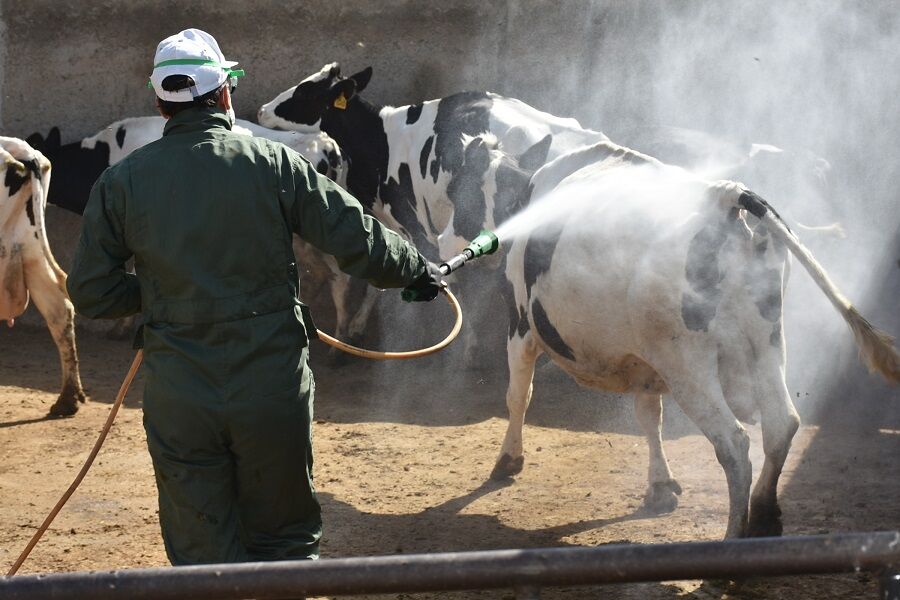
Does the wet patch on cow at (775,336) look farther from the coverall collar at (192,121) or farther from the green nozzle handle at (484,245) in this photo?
the coverall collar at (192,121)

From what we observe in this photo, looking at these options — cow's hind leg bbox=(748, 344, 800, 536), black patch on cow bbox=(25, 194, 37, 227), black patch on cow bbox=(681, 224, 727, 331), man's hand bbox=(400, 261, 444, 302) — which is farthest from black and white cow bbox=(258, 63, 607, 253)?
man's hand bbox=(400, 261, 444, 302)

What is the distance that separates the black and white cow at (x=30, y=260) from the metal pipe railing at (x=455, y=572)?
20.4 feet

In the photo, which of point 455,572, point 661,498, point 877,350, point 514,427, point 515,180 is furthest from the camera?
point 515,180

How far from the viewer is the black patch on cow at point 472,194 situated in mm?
7656

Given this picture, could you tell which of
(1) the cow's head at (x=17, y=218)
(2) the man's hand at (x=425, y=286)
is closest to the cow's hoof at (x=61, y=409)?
(1) the cow's head at (x=17, y=218)

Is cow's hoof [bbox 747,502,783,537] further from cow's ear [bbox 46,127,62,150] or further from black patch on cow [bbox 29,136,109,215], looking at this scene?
cow's ear [bbox 46,127,62,150]

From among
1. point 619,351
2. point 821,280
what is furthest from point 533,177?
point 821,280

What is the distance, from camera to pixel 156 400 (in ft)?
11.9

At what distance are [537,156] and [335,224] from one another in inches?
154

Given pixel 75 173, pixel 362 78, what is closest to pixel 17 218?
pixel 75 173

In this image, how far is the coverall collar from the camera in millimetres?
3695

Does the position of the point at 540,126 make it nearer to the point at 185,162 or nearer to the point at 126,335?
the point at 126,335

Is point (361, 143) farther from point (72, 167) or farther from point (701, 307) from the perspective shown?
point (701, 307)

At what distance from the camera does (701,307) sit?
5.10m
